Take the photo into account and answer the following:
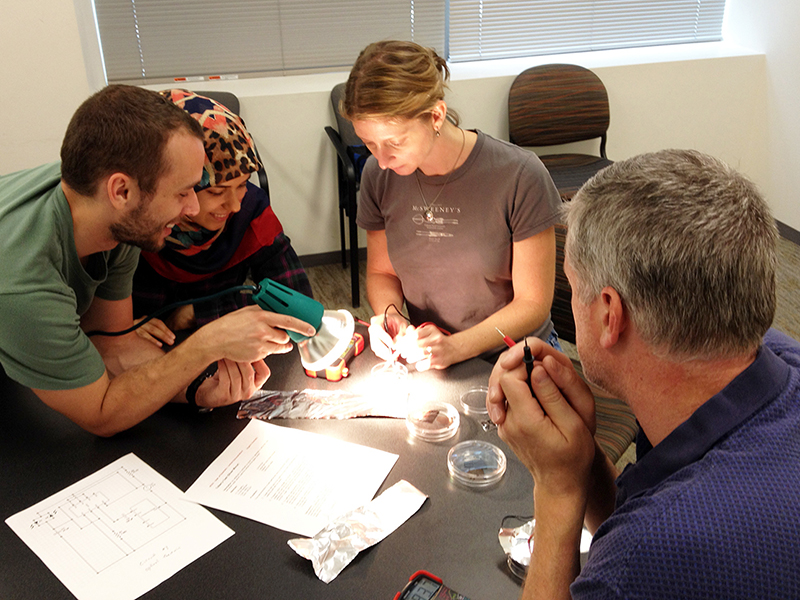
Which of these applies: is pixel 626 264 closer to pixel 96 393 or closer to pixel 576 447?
pixel 576 447

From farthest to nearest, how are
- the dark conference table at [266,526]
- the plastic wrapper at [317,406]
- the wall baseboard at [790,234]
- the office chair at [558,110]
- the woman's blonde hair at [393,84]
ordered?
the wall baseboard at [790,234] < the office chair at [558,110] < the woman's blonde hair at [393,84] < the plastic wrapper at [317,406] < the dark conference table at [266,526]

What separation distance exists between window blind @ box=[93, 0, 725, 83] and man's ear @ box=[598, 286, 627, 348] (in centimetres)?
333

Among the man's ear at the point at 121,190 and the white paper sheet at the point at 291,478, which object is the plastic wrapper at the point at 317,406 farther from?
the man's ear at the point at 121,190

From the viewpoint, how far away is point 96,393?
4.33 feet

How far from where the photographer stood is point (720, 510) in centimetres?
73

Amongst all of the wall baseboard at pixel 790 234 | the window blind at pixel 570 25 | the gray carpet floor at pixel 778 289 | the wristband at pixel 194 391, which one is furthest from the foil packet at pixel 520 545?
the wall baseboard at pixel 790 234

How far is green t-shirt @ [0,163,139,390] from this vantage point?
1.24m

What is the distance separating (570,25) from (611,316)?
150 inches

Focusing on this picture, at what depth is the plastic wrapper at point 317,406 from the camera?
141cm

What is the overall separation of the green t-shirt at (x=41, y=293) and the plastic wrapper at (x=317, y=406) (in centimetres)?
34

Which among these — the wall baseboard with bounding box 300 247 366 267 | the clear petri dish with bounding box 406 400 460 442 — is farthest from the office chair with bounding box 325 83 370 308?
the clear petri dish with bounding box 406 400 460 442

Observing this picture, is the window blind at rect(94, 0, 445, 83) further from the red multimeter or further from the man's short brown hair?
the red multimeter

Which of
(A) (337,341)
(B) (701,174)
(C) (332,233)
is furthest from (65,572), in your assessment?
(C) (332,233)

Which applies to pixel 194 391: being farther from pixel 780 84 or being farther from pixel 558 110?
pixel 780 84
